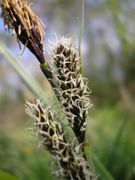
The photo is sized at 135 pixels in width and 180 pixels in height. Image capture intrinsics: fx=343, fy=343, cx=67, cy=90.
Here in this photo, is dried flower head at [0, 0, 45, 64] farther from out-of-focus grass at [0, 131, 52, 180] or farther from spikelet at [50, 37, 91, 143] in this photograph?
out-of-focus grass at [0, 131, 52, 180]

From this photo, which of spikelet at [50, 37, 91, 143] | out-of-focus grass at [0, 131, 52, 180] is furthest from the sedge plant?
out-of-focus grass at [0, 131, 52, 180]

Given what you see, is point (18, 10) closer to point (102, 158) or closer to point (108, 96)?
point (102, 158)

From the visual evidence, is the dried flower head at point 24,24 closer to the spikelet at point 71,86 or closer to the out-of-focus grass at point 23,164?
the spikelet at point 71,86

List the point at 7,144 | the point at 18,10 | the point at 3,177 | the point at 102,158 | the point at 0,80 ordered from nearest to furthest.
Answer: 1. the point at 18,10
2. the point at 3,177
3. the point at 102,158
4. the point at 7,144
5. the point at 0,80

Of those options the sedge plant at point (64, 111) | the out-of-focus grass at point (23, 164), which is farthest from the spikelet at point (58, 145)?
the out-of-focus grass at point (23, 164)

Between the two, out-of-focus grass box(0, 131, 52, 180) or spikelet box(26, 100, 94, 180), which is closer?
spikelet box(26, 100, 94, 180)

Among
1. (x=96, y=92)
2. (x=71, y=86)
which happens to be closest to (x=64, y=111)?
(x=71, y=86)

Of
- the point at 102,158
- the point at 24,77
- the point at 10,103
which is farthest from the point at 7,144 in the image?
the point at 10,103
